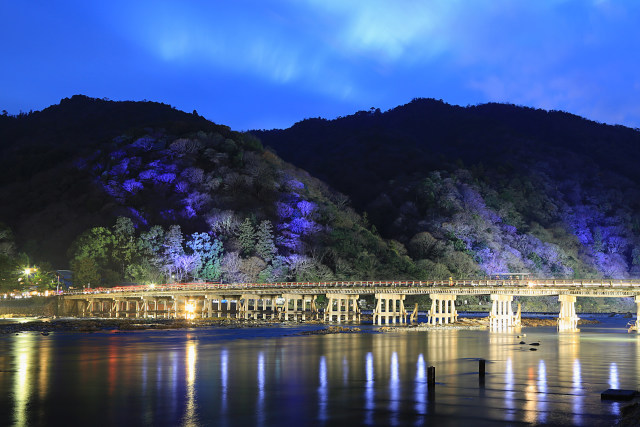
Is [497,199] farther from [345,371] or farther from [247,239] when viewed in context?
[345,371]

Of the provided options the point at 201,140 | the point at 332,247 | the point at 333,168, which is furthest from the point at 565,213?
the point at 201,140

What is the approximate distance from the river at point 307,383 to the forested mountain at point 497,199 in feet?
222

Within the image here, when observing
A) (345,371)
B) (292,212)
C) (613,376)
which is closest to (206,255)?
(292,212)

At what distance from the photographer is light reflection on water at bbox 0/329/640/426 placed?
19719 mm

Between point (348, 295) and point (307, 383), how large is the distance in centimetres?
4885

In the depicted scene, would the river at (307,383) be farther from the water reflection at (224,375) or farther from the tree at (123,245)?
the tree at (123,245)

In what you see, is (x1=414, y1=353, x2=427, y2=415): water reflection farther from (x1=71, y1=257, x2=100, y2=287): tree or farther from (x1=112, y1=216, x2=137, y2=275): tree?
(x1=112, y1=216, x2=137, y2=275): tree

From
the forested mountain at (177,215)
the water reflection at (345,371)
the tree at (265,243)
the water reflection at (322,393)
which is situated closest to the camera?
the water reflection at (322,393)

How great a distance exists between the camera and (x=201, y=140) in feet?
441

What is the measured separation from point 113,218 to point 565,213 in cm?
9658

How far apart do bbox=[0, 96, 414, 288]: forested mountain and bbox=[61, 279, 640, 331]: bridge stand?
8243mm

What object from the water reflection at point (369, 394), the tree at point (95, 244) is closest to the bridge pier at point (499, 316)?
the water reflection at point (369, 394)

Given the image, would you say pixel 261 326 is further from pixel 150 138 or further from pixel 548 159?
pixel 548 159

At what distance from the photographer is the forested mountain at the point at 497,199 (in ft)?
387
